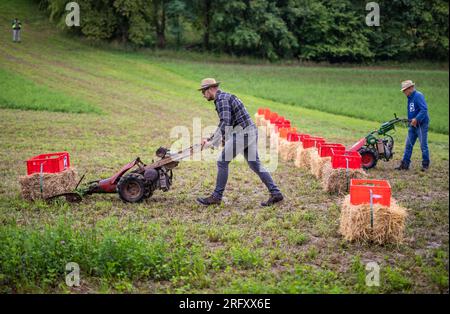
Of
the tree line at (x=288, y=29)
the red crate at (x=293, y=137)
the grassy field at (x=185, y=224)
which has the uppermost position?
the tree line at (x=288, y=29)

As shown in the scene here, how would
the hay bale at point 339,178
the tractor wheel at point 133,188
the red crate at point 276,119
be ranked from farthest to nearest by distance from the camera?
the red crate at point 276,119 → the hay bale at point 339,178 → the tractor wheel at point 133,188

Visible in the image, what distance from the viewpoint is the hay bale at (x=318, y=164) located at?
11.6 meters

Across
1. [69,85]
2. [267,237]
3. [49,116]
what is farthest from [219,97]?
[69,85]

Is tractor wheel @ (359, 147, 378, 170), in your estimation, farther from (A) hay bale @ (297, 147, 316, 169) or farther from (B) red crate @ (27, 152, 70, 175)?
(B) red crate @ (27, 152, 70, 175)

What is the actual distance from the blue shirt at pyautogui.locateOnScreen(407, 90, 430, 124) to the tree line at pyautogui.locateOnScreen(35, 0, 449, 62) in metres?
34.4

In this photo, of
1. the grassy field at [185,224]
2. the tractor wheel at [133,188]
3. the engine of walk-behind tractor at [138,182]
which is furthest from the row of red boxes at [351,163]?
the tractor wheel at [133,188]

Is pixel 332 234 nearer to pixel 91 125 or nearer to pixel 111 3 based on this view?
pixel 91 125

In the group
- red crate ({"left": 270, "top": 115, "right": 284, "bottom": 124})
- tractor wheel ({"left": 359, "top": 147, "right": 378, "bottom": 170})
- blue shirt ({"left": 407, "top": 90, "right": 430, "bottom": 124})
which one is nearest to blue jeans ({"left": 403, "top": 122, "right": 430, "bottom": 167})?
blue shirt ({"left": 407, "top": 90, "right": 430, "bottom": 124})

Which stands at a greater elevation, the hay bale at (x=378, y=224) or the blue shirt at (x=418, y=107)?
the blue shirt at (x=418, y=107)

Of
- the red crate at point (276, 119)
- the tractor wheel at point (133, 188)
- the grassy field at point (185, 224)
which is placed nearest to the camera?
the grassy field at point (185, 224)

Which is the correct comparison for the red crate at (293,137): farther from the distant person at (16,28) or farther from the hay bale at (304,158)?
the distant person at (16,28)

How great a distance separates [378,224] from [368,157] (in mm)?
6113

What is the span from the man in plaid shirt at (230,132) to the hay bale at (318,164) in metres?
2.46

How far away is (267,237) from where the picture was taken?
7.86m
